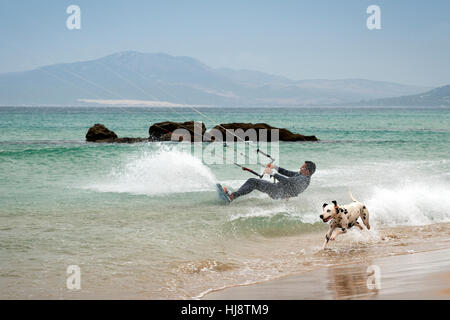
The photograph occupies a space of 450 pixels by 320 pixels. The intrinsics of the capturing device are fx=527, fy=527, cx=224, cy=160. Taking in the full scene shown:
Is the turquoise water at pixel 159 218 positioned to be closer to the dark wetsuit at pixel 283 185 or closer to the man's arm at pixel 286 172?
the dark wetsuit at pixel 283 185

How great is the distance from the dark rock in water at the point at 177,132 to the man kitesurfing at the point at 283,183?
2395cm

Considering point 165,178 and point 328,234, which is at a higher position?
point 165,178

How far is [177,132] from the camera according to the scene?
39281 mm

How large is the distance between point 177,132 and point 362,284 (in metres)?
33.3

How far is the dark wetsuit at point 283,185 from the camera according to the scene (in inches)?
498

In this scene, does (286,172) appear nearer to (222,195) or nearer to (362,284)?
(222,195)

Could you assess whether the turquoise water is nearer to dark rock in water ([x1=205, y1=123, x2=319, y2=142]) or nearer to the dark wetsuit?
the dark wetsuit

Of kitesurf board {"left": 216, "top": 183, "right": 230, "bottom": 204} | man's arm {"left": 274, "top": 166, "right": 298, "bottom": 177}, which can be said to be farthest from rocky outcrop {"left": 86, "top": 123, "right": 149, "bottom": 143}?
man's arm {"left": 274, "top": 166, "right": 298, "bottom": 177}

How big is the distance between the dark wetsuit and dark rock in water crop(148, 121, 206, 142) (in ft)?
78.6

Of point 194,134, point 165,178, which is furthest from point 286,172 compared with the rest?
point 194,134

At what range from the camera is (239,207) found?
→ 13.1m

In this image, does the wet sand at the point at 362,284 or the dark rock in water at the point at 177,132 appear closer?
the wet sand at the point at 362,284

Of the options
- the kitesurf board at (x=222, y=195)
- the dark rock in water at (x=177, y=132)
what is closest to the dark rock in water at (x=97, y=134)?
the dark rock in water at (x=177, y=132)
